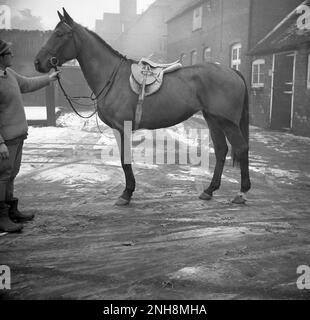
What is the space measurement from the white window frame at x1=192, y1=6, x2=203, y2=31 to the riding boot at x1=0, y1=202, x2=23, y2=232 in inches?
897

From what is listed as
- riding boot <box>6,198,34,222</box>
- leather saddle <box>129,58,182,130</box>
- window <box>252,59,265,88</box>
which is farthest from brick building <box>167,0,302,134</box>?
riding boot <box>6,198,34,222</box>

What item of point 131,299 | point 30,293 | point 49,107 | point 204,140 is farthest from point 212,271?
point 49,107

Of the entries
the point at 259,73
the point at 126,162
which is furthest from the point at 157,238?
the point at 259,73

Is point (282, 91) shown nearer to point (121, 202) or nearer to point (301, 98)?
point (301, 98)

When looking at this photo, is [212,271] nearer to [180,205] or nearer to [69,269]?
[69,269]

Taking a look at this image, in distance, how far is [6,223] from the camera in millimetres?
4566

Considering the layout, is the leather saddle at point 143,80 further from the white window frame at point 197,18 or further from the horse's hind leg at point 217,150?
the white window frame at point 197,18

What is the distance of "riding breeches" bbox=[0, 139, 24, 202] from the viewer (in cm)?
450

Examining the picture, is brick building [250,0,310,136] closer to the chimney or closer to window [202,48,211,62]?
window [202,48,211,62]

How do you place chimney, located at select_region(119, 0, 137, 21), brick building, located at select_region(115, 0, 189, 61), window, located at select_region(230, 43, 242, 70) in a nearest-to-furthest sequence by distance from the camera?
window, located at select_region(230, 43, 242, 70) → brick building, located at select_region(115, 0, 189, 61) → chimney, located at select_region(119, 0, 137, 21)

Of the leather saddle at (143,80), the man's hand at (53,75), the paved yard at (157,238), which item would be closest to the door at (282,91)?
the paved yard at (157,238)

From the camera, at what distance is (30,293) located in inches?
123

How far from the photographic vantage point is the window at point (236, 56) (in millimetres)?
19316
